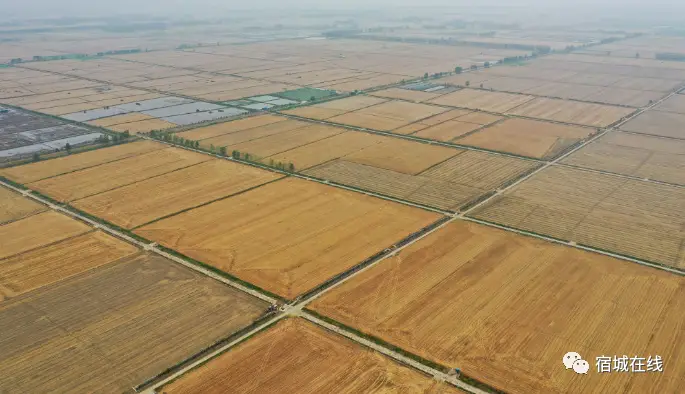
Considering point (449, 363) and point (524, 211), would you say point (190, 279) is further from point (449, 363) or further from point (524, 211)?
point (524, 211)

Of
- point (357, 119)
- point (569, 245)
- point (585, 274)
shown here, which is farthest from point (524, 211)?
point (357, 119)

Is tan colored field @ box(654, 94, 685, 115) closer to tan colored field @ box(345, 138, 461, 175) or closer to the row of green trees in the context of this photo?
tan colored field @ box(345, 138, 461, 175)

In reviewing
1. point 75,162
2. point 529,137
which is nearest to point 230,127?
point 75,162

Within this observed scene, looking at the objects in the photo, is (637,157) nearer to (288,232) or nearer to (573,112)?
(573,112)

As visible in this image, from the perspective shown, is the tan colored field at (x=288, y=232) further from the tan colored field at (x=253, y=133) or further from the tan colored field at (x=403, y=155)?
the tan colored field at (x=253, y=133)

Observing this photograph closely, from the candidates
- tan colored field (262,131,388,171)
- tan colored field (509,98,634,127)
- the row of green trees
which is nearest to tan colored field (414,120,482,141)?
tan colored field (262,131,388,171)

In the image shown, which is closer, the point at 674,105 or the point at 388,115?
the point at 388,115

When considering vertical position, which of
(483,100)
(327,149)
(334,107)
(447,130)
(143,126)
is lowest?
(483,100)
